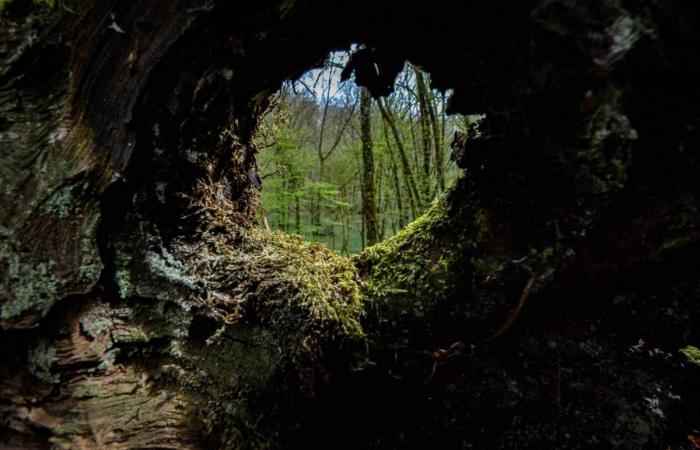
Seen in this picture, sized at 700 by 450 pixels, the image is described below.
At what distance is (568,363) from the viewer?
5.42ft

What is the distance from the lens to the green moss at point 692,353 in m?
1.71

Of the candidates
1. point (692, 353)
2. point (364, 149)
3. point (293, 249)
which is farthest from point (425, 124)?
point (293, 249)

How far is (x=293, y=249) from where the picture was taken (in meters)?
1.62

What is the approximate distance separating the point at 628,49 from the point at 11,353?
1809 millimetres

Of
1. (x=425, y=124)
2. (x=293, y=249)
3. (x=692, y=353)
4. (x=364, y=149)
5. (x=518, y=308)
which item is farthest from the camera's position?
(x=425, y=124)

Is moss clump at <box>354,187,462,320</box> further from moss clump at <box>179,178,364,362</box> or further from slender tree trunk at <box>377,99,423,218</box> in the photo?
slender tree trunk at <box>377,99,423,218</box>

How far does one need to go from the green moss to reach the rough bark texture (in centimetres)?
18

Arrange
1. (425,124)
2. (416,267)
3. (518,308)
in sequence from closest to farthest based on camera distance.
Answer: (518,308) < (416,267) < (425,124)

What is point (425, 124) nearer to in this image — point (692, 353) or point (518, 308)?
point (692, 353)

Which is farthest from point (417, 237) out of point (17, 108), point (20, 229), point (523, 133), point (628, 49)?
point (17, 108)

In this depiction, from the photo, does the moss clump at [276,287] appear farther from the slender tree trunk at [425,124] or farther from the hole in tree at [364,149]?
the slender tree trunk at [425,124]

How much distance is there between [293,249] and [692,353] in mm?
1786

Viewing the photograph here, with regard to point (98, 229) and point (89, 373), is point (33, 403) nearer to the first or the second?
point (89, 373)

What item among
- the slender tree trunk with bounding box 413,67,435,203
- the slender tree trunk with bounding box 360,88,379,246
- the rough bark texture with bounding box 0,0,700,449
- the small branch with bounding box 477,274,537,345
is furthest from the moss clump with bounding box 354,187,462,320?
the slender tree trunk with bounding box 413,67,435,203
